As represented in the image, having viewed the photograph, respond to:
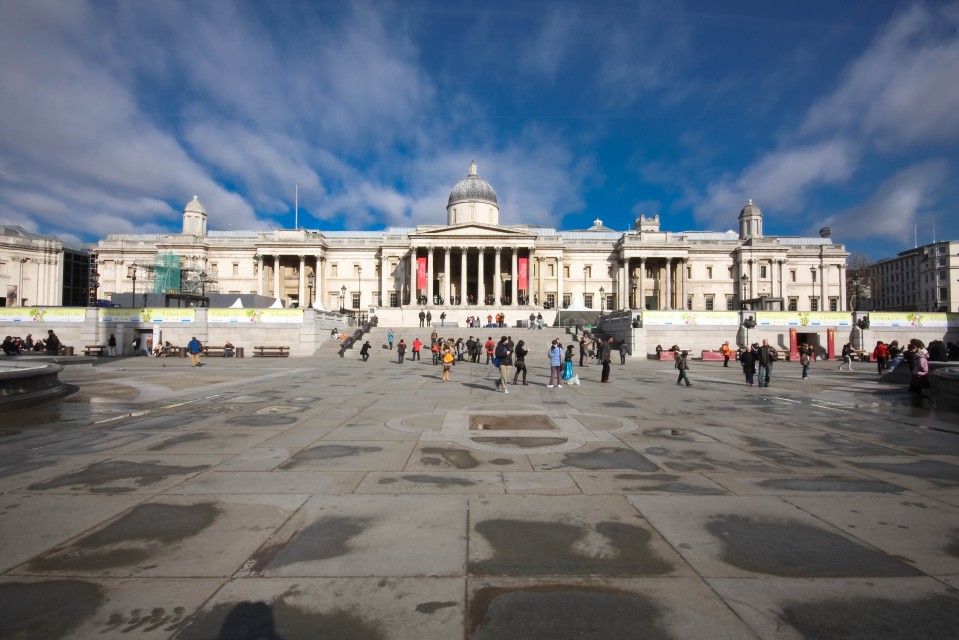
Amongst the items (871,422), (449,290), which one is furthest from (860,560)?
(449,290)

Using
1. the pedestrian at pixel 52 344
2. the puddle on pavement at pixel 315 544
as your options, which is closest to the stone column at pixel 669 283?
the pedestrian at pixel 52 344

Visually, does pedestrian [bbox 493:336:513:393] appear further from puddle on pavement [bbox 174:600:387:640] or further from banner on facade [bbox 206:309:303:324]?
banner on facade [bbox 206:309:303:324]

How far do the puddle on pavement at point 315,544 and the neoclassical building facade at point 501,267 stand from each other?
214 feet

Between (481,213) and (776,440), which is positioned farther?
(481,213)

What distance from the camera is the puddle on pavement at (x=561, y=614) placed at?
3.04 meters

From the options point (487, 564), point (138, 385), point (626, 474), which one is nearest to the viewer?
point (487, 564)

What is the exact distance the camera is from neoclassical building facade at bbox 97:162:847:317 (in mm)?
71062

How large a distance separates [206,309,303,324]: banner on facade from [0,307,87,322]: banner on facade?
9.80m

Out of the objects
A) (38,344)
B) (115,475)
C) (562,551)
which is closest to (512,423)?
(562,551)

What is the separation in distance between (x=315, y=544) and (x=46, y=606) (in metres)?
1.78

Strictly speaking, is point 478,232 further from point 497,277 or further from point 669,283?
point 669,283

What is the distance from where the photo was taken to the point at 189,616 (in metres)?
3.19

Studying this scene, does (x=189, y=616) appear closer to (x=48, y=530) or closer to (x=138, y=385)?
(x=48, y=530)

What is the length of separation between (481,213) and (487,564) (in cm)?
7116
